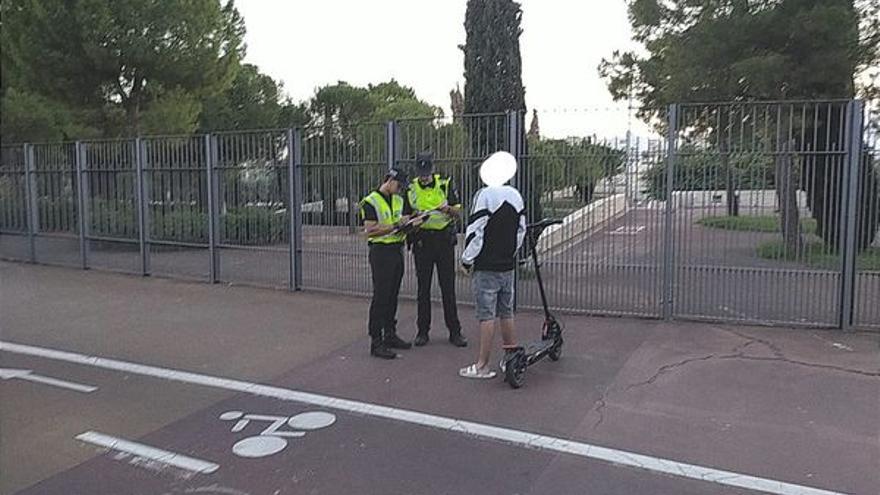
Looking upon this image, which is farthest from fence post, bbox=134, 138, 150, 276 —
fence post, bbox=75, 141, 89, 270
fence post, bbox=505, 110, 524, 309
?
fence post, bbox=505, 110, 524, 309

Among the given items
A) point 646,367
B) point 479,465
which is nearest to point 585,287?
point 646,367

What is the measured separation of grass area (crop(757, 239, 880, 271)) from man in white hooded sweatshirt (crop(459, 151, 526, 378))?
316 centimetres

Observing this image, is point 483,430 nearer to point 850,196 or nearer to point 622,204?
point 622,204

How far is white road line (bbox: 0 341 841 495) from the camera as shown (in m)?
4.11

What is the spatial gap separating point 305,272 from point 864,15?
31.1 ft

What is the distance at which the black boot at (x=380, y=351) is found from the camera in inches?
264

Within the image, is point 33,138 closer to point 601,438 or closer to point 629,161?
point 629,161

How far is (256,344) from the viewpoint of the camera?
7371 mm

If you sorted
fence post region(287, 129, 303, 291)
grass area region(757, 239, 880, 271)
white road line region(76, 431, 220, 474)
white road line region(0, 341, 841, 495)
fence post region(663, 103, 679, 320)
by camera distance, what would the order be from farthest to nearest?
fence post region(287, 129, 303, 291) → fence post region(663, 103, 679, 320) → grass area region(757, 239, 880, 271) → white road line region(76, 431, 220, 474) → white road line region(0, 341, 841, 495)

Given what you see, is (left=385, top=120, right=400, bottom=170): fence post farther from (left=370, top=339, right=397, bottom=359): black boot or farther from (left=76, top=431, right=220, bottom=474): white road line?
(left=76, top=431, right=220, bottom=474): white road line

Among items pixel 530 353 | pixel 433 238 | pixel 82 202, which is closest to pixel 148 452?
pixel 530 353

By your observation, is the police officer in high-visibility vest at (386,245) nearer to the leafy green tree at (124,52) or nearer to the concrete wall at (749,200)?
the concrete wall at (749,200)

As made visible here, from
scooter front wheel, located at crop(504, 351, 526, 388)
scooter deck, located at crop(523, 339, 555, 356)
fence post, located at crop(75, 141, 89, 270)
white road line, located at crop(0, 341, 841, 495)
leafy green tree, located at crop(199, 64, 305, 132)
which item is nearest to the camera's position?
white road line, located at crop(0, 341, 841, 495)

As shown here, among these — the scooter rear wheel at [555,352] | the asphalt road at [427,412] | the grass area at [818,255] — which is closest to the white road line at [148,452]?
the asphalt road at [427,412]
